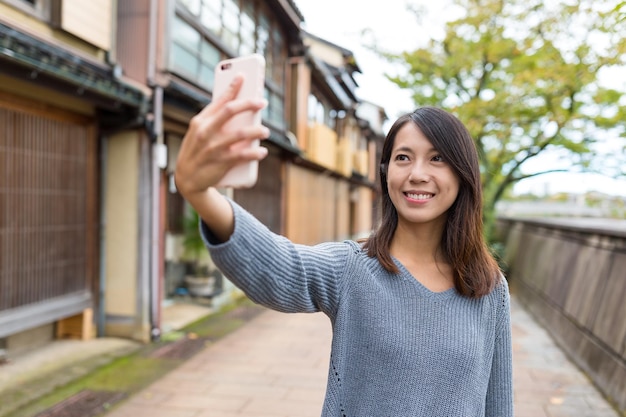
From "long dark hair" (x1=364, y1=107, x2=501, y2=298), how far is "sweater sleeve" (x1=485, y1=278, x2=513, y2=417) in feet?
0.33

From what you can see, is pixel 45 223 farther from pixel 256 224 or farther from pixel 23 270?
pixel 256 224

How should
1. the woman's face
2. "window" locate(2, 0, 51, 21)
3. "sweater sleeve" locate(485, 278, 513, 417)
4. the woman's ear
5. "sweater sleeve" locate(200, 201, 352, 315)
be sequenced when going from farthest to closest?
1. "window" locate(2, 0, 51, 21)
2. the woman's ear
3. "sweater sleeve" locate(485, 278, 513, 417)
4. the woman's face
5. "sweater sleeve" locate(200, 201, 352, 315)

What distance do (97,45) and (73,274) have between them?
2834mm

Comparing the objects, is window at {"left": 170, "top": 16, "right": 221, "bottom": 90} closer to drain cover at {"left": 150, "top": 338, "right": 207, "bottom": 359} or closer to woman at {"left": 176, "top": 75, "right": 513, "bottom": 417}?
drain cover at {"left": 150, "top": 338, "right": 207, "bottom": 359}

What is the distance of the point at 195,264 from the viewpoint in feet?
33.6

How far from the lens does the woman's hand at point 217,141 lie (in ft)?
3.26

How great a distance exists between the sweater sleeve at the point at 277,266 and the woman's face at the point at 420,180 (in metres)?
A: 0.24

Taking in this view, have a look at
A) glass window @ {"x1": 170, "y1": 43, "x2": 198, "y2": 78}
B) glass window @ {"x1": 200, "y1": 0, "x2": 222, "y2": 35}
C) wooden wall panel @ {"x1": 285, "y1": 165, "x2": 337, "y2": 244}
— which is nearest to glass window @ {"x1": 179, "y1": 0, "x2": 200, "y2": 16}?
glass window @ {"x1": 200, "y1": 0, "x2": 222, "y2": 35}

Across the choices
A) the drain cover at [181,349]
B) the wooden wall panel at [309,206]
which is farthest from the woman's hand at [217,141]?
the wooden wall panel at [309,206]

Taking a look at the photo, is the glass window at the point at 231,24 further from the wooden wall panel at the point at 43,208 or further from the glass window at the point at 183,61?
the wooden wall panel at the point at 43,208

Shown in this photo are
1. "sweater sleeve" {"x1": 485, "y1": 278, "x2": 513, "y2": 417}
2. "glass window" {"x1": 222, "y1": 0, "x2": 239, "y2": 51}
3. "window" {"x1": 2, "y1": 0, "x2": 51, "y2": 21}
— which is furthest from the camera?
"glass window" {"x1": 222, "y1": 0, "x2": 239, "y2": 51}

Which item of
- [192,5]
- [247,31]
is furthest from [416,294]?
[247,31]

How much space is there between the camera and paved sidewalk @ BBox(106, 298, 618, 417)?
5004mm

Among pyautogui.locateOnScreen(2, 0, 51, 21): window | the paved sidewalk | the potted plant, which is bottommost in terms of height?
the paved sidewalk
